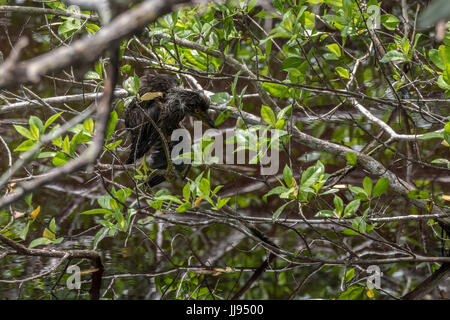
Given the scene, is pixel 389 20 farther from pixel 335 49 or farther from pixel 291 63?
pixel 291 63

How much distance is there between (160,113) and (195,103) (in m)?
0.24

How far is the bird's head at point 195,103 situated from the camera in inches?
113

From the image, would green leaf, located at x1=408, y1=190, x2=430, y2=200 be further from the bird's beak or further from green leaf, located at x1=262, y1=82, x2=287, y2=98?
the bird's beak

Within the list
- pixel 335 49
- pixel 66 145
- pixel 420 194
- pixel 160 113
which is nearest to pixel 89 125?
pixel 66 145

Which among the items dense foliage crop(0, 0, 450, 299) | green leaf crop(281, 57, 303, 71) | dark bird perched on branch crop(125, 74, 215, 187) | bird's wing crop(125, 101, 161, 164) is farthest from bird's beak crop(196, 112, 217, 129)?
green leaf crop(281, 57, 303, 71)

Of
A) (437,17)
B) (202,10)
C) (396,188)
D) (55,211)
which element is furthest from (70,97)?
(437,17)

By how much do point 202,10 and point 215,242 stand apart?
137 centimetres

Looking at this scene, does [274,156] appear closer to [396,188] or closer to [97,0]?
[396,188]

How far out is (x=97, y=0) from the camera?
0.83 m

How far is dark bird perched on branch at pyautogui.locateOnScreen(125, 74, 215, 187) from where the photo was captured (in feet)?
8.95

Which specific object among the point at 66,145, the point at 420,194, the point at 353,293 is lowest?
the point at 353,293

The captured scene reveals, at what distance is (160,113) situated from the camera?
280 cm

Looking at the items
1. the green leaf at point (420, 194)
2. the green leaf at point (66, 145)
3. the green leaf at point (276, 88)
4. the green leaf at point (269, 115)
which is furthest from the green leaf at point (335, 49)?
the green leaf at point (66, 145)

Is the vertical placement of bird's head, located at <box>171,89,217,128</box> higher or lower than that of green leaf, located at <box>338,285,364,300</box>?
higher
